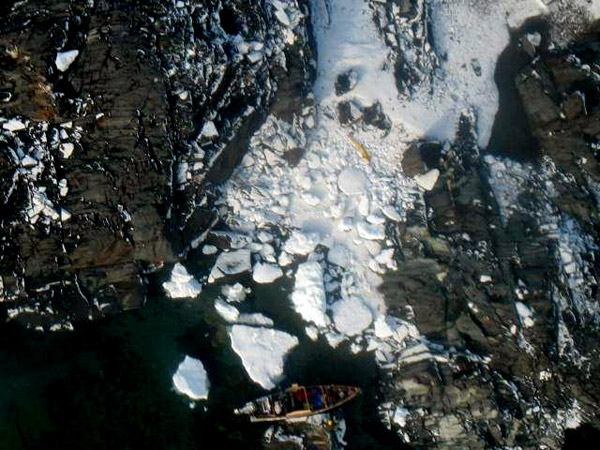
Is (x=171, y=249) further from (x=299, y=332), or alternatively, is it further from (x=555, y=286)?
(x=555, y=286)

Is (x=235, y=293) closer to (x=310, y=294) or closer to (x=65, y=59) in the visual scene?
(x=310, y=294)

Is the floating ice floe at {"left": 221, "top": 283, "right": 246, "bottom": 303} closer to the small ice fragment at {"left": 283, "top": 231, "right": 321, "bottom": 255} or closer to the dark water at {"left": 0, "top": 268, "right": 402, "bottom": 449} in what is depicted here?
the dark water at {"left": 0, "top": 268, "right": 402, "bottom": 449}

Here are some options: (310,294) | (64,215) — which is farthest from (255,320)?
(64,215)

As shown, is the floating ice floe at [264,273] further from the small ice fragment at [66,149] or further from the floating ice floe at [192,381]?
the small ice fragment at [66,149]

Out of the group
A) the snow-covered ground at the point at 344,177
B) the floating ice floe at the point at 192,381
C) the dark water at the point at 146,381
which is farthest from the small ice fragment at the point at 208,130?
the floating ice floe at the point at 192,381

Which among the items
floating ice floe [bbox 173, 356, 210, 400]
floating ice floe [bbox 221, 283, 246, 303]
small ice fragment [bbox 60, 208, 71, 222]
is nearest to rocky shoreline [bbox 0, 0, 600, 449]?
small ice fragment [bbox 60, 208, 71, 222]
